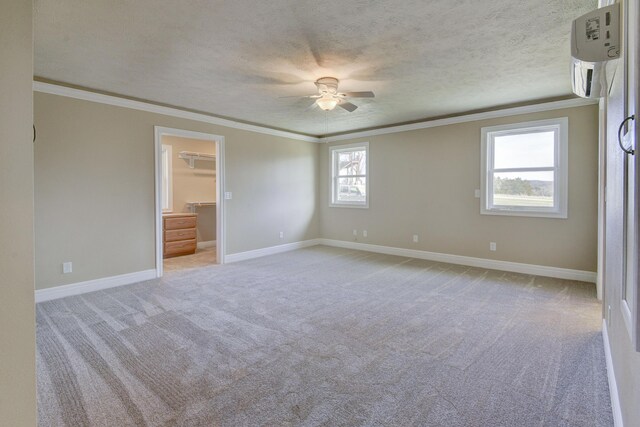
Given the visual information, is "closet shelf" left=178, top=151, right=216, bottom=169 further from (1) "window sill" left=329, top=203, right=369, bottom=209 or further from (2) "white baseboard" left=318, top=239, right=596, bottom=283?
(2) "white baseboard" left=318, top=239, right=596, bottom=283

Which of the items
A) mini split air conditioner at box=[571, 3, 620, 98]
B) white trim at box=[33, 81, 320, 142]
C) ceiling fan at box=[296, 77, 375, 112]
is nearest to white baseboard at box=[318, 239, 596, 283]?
white trim at box=[33, 81, 320, 142]

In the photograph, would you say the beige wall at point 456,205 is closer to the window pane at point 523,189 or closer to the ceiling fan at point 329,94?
the window pane at point 523,189

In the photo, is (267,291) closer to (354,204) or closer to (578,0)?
(354,204)

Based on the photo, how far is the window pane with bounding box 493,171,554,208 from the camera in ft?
15.4

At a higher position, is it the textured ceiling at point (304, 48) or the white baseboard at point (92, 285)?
the textured ceiling at point (304, 48)

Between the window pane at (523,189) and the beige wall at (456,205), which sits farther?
the window pane at (523,189)

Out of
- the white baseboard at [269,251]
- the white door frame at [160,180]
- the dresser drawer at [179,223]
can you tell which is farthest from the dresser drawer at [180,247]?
the white baseboard at [269,251]

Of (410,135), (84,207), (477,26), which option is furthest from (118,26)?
(410,135)

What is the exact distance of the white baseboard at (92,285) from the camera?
12.4 feet

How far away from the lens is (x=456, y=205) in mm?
5547

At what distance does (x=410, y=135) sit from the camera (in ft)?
19.9

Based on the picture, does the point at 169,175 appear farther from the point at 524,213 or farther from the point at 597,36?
the point at 597,36

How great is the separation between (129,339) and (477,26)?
388 centimetres

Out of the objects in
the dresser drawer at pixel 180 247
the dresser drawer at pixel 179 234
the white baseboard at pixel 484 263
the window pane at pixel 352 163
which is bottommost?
the white baseboard at pixel 484 263
